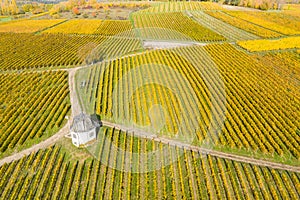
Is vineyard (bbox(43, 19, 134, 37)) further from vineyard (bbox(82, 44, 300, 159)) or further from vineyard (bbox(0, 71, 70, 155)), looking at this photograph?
vineyard (bbox(0, 71, 70, 155))

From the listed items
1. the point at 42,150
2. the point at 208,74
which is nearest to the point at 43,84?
the point at 42,150

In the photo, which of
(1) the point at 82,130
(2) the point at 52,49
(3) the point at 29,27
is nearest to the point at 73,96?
(1) the point at 82,130

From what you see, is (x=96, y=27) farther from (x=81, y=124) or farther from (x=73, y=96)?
(x=81, y=124)

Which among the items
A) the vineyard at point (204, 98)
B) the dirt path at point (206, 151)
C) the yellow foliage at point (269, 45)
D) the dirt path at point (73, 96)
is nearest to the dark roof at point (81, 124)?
the dirt path at point (206, 151)

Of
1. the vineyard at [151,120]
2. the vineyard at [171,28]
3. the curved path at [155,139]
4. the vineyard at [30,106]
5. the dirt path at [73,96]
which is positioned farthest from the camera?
the vineyard at [171,28]

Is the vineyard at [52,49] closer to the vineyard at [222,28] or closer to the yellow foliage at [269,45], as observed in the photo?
the yellow foliage at [269,45]

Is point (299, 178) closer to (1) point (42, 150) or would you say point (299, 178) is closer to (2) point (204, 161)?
(2) point (204, 161)
